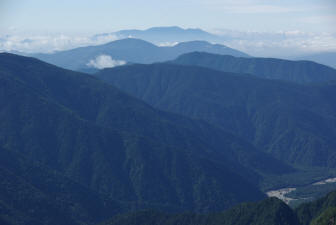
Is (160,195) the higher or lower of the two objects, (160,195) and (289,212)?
the lower

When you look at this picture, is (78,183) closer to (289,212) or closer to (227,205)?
(227,205)

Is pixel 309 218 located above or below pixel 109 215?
above

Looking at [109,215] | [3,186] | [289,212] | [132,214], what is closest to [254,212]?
[289,212]

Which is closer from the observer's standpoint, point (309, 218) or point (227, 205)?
point (309, 218)

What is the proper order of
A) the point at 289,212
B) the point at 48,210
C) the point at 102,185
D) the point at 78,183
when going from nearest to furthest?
the point at 289,212, the point at 48,210, the point at 78,183, the point at 102,185

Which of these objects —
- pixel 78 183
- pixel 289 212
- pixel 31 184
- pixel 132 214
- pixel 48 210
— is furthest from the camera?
pixel 78 183

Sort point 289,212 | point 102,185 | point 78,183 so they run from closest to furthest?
point 289,212, point 78,183, point 102,185

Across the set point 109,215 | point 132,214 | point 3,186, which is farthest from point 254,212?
point 3,186

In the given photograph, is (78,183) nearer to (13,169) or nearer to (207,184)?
(13,169)

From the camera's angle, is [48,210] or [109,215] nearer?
[48,210]
